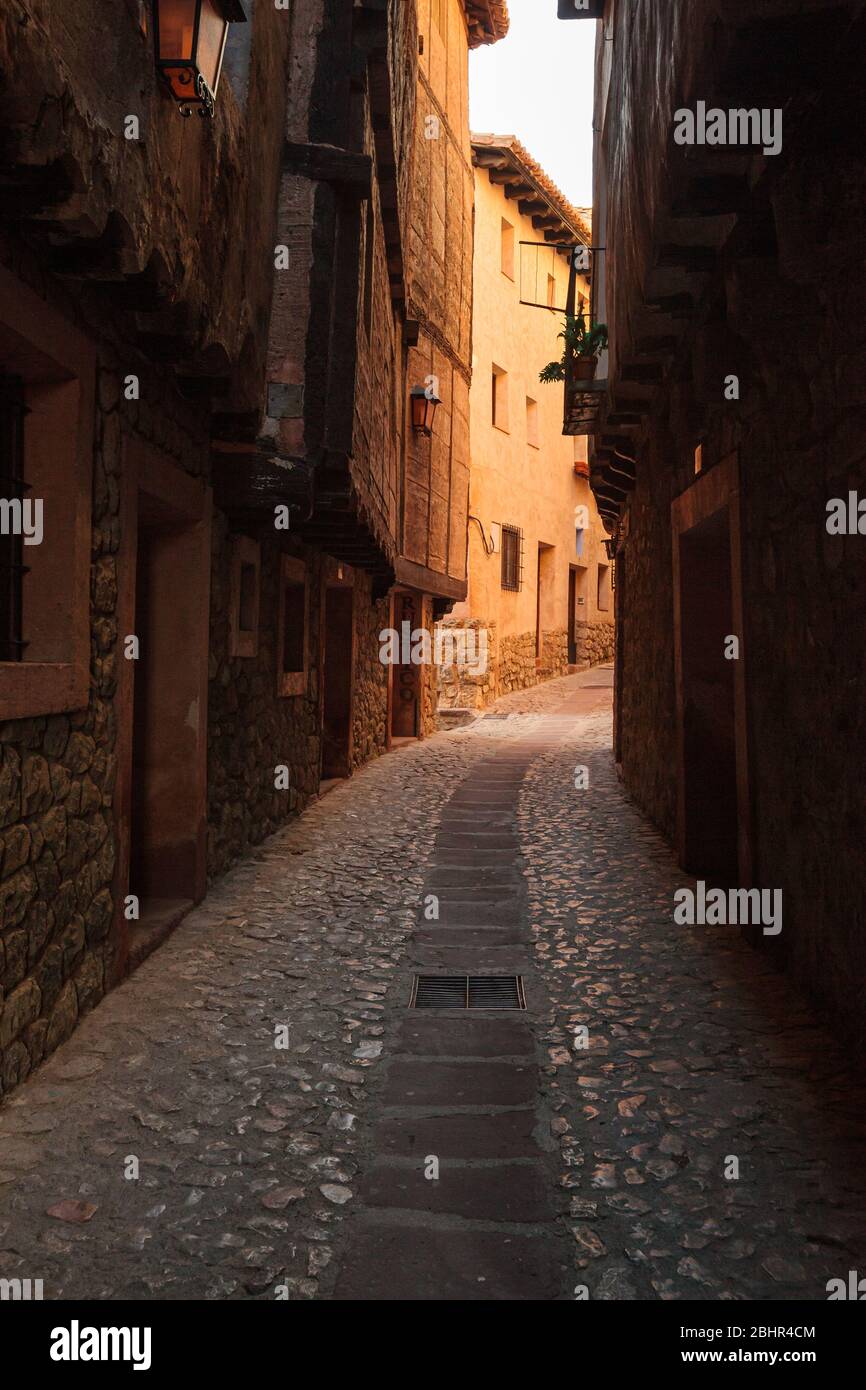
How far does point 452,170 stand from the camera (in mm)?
14758

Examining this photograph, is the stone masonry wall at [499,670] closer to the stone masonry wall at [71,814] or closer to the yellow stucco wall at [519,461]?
the yellow stucco wall at [519,461]

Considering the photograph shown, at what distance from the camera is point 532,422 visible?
23.1m

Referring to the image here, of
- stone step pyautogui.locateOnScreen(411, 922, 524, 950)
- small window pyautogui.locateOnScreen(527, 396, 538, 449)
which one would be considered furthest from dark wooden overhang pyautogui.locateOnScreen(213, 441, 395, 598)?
small window pyautogui.locateOnScreen(527, 396, 538, 449)

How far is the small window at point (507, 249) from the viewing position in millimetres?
21438

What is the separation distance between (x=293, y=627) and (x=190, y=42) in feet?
19.3

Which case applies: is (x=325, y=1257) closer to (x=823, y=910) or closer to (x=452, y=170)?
(x=823, y=910)

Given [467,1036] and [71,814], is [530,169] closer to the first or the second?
[71,814]

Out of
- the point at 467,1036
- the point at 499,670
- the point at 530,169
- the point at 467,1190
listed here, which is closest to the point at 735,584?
the point at 467,1036

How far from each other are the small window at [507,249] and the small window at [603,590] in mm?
9403

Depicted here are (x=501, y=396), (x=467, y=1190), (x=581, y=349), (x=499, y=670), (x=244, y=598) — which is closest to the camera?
(x=467, y=1190)

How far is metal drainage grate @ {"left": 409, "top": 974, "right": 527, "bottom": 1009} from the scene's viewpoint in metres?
4.45

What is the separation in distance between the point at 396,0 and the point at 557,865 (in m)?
7.28

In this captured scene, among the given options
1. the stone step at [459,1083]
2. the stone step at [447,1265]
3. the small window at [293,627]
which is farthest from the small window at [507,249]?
the stone step at [447,1265]

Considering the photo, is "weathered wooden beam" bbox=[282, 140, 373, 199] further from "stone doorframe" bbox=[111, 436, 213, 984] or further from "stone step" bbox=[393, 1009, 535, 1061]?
"stone step" bbox=[393, 1009, 535, 1061]
